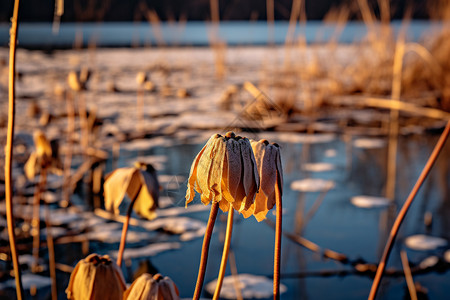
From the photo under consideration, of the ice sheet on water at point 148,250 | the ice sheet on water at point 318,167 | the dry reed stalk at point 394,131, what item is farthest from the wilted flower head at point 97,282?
the ice sheet on water at point 318,167

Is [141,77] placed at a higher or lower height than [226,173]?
higher

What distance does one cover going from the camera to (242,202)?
634mm

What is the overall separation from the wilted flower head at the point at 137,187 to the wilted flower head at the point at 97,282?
24 cm

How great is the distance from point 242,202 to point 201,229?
169cm

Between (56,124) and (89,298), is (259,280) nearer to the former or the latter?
(89,298)

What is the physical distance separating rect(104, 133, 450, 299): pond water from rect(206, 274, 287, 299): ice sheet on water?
5cm

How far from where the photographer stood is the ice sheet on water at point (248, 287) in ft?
5.58

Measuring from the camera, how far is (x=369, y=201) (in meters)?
2.71

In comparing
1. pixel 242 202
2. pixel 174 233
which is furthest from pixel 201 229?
pixel 242 202

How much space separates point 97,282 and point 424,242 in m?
1.70

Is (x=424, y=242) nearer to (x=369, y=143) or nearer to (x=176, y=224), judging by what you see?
(x=176, y=224)

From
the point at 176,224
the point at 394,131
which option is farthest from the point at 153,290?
the point at 394,131

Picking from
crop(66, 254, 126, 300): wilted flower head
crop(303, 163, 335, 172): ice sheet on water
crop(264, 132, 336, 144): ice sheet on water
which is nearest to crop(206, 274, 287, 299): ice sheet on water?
crop(66, 254, 126, 300): wilted flower head

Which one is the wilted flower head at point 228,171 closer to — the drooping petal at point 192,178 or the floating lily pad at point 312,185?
the drooping petal at point 192,178
